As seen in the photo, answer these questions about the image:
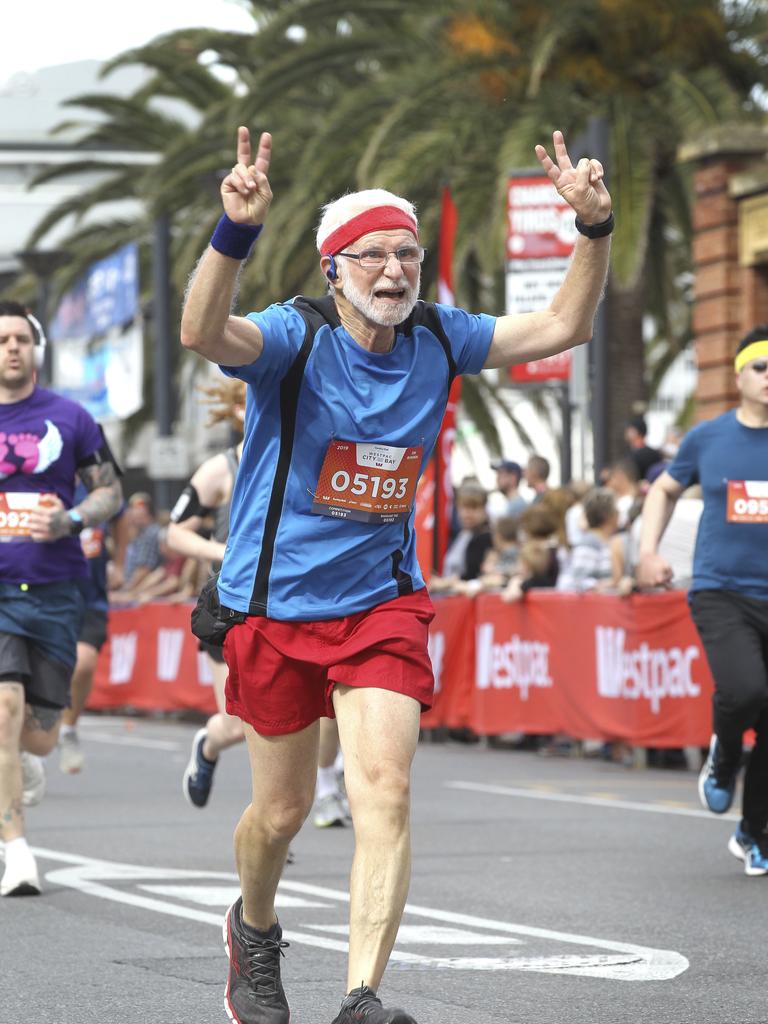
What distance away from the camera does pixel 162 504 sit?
29.2 meters

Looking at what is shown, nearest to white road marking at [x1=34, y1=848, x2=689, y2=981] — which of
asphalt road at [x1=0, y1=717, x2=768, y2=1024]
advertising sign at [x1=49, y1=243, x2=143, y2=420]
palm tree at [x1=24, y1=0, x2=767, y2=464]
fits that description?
asphalt road at [x1=0, y1=717, x2=768, y2=1024]

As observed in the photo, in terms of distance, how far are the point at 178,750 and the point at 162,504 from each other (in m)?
12.4

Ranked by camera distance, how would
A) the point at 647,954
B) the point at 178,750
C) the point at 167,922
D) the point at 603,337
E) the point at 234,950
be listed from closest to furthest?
1. the point at 234,950
2. the point at 647,954
3. the point at 167,922
4. the point at 178,750
5. the point at 603,337

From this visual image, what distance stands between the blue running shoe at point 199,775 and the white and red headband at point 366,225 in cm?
507

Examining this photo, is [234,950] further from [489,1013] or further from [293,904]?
[293,904]

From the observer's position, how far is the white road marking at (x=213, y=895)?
25.4 feet

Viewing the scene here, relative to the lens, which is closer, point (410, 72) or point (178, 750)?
point (178, 750)

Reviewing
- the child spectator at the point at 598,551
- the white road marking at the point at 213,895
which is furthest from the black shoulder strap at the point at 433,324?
the child spectator at the point at 598,551

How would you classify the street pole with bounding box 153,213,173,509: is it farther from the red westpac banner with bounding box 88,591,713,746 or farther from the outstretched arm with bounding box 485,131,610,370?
the outstretched arm with bounding box 485,131,610,370

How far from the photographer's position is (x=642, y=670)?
14.5m

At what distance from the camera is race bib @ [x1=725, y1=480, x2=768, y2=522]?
28.3 ft

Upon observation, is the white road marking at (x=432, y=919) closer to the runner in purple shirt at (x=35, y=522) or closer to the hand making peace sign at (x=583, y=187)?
the runner in purple shirt at (x=35, y=522)

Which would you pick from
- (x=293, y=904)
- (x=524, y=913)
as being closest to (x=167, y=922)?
(x=293, y=904)

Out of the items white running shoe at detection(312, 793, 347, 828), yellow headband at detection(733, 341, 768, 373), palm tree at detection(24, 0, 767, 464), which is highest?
palm tree at detection(24, 0, 767, 464)
